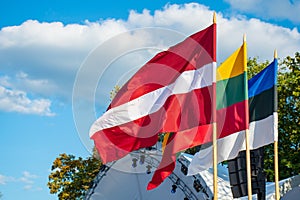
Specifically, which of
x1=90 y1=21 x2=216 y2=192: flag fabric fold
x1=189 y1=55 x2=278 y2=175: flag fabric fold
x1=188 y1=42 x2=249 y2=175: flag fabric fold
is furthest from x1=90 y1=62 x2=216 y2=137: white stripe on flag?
x1=189 y1=55 x2=278 y2=175: flag fabric fold

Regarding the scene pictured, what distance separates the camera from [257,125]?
11.0 metres

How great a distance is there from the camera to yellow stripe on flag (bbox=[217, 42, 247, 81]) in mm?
10578

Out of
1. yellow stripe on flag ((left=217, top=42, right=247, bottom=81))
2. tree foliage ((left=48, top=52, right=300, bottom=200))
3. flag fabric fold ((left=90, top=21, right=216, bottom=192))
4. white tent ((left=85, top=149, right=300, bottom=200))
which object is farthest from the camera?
tree foliage ((left=48, top=52, right=300, bottom=200))

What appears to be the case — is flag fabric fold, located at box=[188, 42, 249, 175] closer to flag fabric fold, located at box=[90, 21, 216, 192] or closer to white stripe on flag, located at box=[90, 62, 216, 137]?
flag fabric fold, located at box=[90, 21, 216, 192]

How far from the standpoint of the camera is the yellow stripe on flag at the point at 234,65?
34.7ft

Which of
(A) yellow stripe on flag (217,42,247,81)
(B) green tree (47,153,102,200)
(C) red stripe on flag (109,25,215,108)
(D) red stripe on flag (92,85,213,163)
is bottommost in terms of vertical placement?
(D) red stripe on flag (92,85,213,163)

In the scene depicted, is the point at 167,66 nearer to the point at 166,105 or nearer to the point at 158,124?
the point at 166,105

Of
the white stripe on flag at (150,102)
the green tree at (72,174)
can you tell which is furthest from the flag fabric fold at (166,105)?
the green tree at (72,174)

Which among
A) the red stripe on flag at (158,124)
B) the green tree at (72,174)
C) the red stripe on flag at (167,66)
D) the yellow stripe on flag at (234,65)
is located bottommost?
the red stripe on flag at (158,124)

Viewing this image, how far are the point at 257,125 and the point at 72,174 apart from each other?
15.6m

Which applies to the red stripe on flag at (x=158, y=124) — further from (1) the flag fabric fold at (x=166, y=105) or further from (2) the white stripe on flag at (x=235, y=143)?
(2) the white stripe on flag at (x=235, y=143)

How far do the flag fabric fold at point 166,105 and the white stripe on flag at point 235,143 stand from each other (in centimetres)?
60

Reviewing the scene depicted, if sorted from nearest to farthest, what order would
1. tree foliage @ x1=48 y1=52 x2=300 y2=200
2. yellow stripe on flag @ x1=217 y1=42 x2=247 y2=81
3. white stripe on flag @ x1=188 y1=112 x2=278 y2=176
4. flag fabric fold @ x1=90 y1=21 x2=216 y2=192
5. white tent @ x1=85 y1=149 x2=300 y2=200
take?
flag fabric fold @ x1=90 y1=21 x2=216 y2=192 < white stripe on flag @ x1=188 y1=112 x2=278 y2=176 < yellow stripe on flag @ x1=217 y1=42 x2=247 y2=81 < white tent @ x1=85 y1=149 x2=300 y2=200 < tree foliage @ x1=48 y1=52 x2=300 y2=200

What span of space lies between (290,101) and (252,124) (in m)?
11.4
